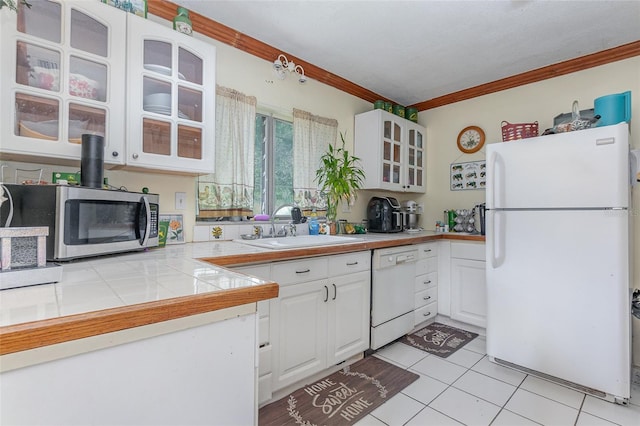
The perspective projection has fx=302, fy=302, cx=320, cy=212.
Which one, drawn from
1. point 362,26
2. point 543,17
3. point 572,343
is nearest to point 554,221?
point 572,343

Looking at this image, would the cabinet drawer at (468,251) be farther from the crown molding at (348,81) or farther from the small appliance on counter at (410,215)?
the crown molding at (348,81)

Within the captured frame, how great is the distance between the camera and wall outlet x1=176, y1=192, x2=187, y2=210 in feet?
6.47

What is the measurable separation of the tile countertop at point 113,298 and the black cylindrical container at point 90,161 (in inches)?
13.7

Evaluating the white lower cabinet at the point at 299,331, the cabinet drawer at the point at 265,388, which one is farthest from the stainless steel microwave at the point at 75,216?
the cabinet drawer at the point at 265,388

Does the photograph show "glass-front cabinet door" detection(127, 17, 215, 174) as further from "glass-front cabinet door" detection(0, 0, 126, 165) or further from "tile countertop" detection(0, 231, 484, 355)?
"tile countertop" detection(0, 231, 484, 355)

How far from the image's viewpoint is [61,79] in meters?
1.32

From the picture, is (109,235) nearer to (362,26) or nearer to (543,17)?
(362,26)

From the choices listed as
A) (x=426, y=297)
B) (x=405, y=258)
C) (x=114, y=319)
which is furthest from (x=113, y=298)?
(x=426, y=297)

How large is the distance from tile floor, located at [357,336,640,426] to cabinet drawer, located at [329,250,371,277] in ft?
2.44

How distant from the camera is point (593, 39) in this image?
7.44ft

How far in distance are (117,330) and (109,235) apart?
0.86 metres

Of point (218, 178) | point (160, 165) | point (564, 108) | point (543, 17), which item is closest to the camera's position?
point (160, 165)

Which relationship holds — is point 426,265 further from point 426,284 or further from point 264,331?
point 264,331

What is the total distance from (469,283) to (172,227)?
8.07 feet
